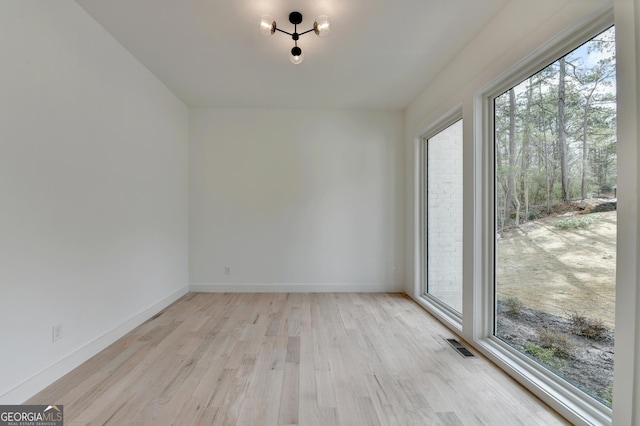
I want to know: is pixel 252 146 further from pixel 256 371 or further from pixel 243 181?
pixel 256 371

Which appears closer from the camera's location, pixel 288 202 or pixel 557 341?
pixel 557 341

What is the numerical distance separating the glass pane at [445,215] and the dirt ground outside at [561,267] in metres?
0.77

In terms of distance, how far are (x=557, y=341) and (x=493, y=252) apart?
2.60ft

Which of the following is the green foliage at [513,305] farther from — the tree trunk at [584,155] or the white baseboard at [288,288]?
the white baseboard at [288,288]

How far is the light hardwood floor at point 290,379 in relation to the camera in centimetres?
166

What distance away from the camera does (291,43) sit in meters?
2.64

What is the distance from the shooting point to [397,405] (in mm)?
1755

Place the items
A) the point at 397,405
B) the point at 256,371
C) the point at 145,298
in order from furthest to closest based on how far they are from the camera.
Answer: the point at 145,298 < the point at 256,371 < the point at 397,405

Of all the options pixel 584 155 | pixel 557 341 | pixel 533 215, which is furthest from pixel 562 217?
pixel 557 341

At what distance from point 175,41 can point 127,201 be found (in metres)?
1.61

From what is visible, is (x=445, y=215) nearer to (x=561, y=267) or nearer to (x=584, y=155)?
(x=561, y=267)

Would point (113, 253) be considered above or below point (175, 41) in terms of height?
below

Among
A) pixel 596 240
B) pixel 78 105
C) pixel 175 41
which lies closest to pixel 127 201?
pixel 78 105

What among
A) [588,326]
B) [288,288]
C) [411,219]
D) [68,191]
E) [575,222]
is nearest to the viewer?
[588,326]
